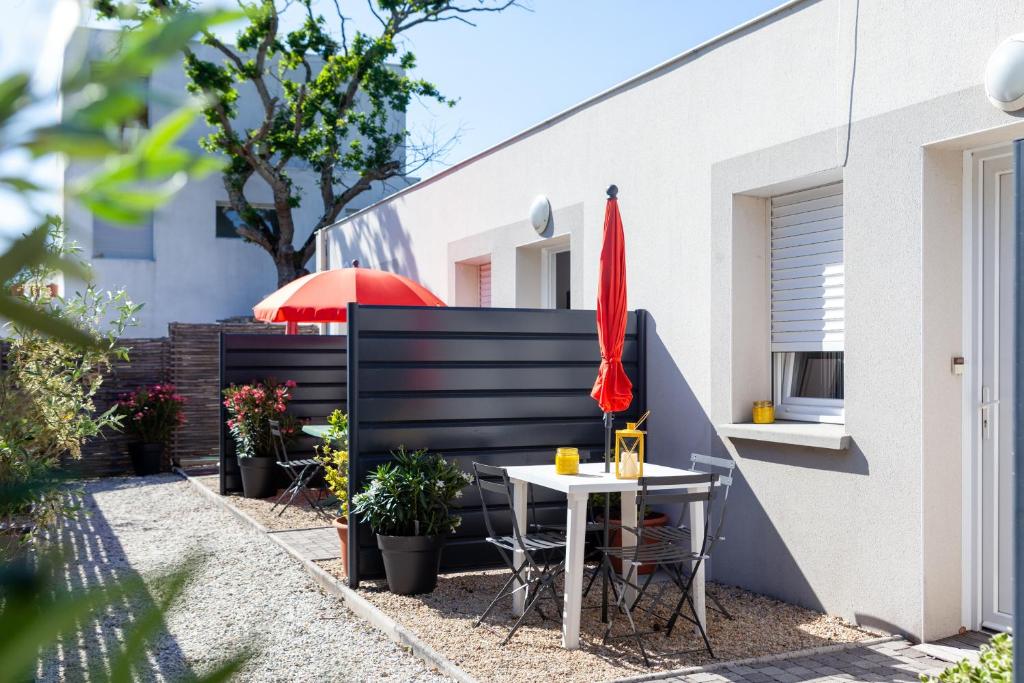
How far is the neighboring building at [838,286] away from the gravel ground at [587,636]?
0.88ft

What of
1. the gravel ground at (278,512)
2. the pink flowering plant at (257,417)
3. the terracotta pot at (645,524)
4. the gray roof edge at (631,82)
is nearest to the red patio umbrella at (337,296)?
the pink flowering plant at (257,417)

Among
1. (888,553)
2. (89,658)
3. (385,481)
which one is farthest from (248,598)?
(89,658)

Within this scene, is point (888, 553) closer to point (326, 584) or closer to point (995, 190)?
point (995, 190)

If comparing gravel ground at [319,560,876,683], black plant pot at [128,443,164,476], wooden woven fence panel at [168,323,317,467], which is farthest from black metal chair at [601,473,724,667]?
wooden woven fence panel at [168,323,317,467]

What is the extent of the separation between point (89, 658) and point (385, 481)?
19.8 ft

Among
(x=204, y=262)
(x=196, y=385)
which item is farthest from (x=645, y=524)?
(x=204, y=262)

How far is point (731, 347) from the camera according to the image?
21.3 ft

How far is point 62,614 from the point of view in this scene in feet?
0.90

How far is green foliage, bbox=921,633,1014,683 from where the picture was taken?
281 cm

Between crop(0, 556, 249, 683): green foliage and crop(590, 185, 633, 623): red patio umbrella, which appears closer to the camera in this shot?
crop(0, 556, 249, 683): green foliage

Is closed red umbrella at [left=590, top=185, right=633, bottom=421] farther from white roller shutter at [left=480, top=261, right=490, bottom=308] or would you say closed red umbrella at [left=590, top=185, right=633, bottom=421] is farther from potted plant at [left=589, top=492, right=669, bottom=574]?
white roller shutter at [left=480, top=261, right=490, bottom=308]

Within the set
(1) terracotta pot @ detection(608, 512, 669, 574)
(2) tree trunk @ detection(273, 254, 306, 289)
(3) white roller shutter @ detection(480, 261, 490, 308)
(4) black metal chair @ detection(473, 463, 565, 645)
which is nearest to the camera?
(4) black metal chair @ detection(473, 463, 565, 645)

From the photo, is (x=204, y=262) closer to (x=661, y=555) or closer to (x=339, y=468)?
(x=339, y=468)

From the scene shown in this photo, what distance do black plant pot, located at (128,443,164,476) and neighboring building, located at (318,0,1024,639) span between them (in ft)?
24.0
